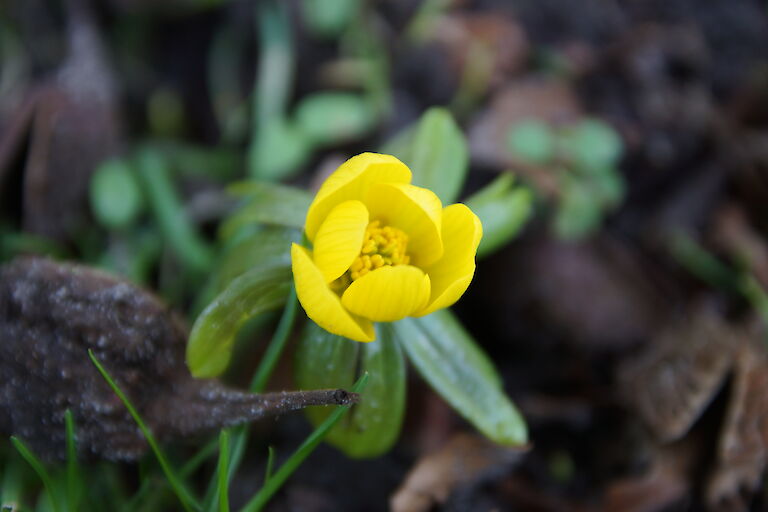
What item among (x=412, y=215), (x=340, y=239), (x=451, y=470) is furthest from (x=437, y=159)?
(x=451, y=470)

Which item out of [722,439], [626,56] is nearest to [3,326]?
[722,439]

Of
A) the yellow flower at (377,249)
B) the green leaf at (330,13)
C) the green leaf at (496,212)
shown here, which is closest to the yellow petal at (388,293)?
the yellow flower at (377,249)

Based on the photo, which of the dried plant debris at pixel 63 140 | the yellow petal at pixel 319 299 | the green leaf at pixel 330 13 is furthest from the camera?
the green leaf at pixel 330 13

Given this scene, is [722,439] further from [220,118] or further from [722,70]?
[220,118]

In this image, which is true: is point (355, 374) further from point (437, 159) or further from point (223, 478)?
point (437, 159)

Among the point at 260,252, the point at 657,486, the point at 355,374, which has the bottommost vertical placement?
the point at 657,486

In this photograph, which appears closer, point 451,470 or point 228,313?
point 228,313

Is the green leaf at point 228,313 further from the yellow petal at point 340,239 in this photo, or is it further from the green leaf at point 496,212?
the green leaf at point 496,212
